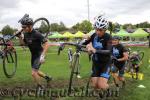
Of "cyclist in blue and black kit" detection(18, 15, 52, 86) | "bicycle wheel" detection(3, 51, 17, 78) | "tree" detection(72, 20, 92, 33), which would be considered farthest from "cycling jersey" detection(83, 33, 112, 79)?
"tree" detection(72, 20, 92, 33)

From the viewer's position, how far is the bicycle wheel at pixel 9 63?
12.9 m

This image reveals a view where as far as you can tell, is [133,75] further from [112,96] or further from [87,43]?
[87,43]

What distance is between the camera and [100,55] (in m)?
9.66

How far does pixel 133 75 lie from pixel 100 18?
1011 centimetres

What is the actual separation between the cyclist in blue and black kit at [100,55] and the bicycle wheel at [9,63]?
4173 mm

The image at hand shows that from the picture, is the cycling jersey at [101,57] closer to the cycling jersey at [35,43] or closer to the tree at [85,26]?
the cycling jersey at [35,43]

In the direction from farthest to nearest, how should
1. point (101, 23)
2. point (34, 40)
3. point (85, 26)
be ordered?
point (85, 26) < point (34, 40) < point (101, 23)

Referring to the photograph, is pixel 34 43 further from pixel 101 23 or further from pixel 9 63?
pixel 101 23

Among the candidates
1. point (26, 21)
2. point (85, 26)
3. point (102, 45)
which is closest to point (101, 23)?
point (102, 45)

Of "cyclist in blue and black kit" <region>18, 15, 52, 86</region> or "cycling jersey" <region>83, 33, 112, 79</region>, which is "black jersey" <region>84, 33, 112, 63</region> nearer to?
"cycling jersey" <region>83, 33, 112, 79</region>

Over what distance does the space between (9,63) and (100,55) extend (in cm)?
458

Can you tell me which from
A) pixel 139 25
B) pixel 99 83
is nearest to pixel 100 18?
pixel 99 83

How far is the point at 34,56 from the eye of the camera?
1195cm

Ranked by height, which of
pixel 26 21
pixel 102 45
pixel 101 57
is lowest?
pixel 101 57
